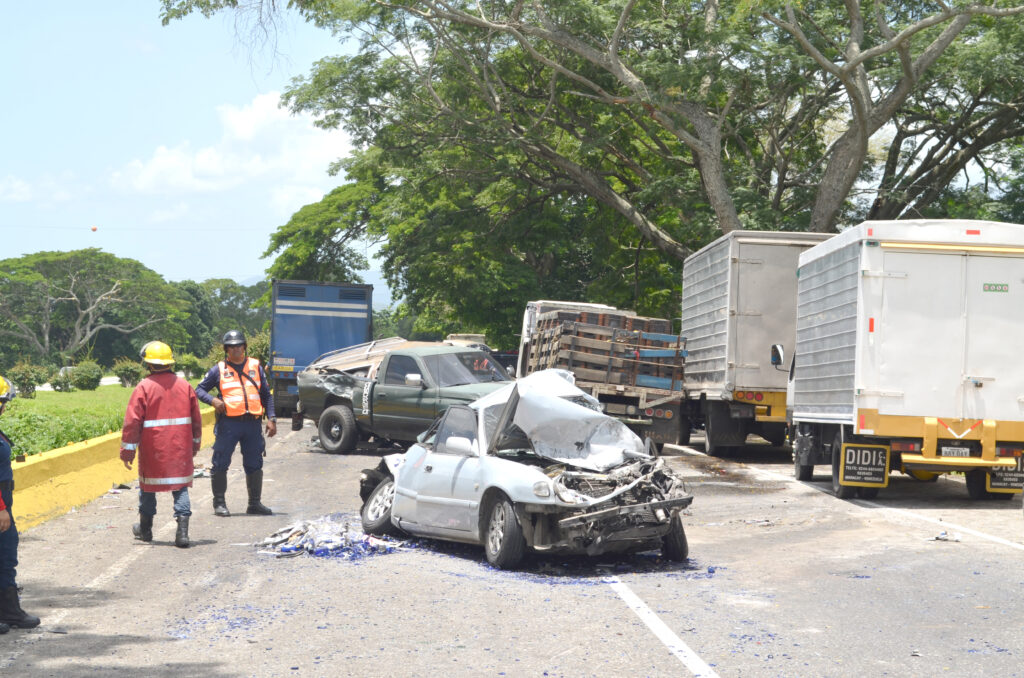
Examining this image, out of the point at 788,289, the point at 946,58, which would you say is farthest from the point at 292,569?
the point at 946,58

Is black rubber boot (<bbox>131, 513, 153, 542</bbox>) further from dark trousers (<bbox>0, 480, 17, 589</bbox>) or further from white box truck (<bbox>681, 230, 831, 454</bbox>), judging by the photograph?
white box truck (<bbox>681, 230, 831, 454</bbox>)

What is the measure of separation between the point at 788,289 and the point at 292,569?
474 inches

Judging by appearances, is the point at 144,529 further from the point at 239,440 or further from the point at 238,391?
the point at 238,391

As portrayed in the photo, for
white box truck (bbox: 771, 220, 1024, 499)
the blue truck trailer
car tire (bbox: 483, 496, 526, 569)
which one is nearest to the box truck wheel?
white box truck (bbox: 771, 220, 1024, 499)

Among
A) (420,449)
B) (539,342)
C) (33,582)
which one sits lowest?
(33,582)

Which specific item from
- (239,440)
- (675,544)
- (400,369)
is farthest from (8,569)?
(400,369)

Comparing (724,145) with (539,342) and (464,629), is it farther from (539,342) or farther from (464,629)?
(464,629)

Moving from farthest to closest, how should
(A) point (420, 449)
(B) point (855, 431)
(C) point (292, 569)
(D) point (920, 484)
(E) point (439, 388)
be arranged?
1. (E) point (439, 388)
2. (D) point (920, 484)
3. (B) point (855, 431)
4. (A) point (420, 449)
5. (C) point (292, 569)

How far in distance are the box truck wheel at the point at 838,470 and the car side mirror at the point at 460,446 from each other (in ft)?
19.0

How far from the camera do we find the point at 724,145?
100ft

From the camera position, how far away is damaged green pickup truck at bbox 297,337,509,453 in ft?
59.6

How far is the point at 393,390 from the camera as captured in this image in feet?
61.5

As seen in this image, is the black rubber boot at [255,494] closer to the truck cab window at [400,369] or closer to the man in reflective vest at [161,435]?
the man in reflective vest at [161,435]

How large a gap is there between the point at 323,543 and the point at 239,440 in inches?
104
